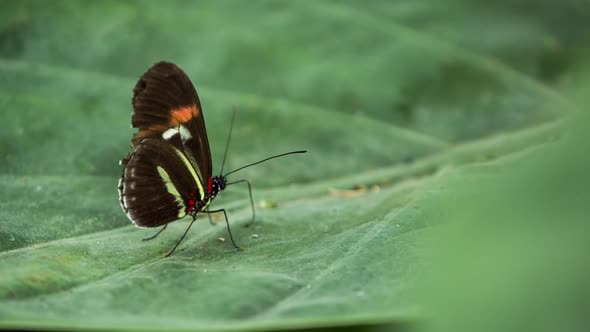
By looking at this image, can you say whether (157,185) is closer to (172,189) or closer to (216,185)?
(172,189)

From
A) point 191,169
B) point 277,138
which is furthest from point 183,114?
point 277,138

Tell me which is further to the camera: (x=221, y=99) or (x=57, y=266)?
(x=221, y=99)

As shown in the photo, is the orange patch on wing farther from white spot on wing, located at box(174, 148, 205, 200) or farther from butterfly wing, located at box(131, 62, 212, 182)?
white spot on wing, located at box(174, 148, 205, 200)

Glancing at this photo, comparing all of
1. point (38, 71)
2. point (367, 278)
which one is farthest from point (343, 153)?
point (38, 71)

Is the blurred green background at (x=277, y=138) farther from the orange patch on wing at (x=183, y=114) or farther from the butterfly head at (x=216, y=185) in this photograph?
the orange patch on wing at (x=183, y=114)

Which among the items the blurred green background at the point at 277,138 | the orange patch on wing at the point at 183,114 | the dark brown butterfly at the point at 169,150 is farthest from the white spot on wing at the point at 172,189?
the orange patch on wing at the point at 183,114

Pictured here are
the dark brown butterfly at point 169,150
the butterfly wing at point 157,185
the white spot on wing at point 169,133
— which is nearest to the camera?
the butterfly wing at point 157,185

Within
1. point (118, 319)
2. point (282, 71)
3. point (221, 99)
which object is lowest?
point (118, 319)

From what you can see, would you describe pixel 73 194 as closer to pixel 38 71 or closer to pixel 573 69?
pixel 38 71
